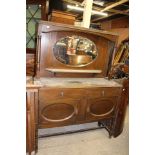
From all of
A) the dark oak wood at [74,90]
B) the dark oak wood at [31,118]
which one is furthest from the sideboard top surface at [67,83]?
the dark oak wood at [31,118]

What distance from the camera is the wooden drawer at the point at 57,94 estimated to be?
1.62 m

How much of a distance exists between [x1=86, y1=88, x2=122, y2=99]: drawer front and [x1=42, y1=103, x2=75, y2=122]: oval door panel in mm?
268

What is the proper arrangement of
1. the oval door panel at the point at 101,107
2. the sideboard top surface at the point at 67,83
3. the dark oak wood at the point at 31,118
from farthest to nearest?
the oval door panel at the point at 101,107, the sideboard top surface at the point at 67,83, the dark oak wood at the point at 31,118


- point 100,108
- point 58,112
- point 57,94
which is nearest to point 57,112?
point 58,112

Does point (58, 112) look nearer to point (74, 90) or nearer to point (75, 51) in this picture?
point (74, 90)

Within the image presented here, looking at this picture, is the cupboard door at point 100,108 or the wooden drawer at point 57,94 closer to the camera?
the wooden drawer at point 57,94

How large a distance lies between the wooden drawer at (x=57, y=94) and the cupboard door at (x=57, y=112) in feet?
0.12

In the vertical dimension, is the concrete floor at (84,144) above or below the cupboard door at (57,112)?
below

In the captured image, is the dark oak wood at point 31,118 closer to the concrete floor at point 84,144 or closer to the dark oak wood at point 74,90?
the dark oak wood at point 74,90

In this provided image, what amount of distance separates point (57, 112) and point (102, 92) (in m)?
0.59

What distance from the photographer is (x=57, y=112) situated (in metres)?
1.77
